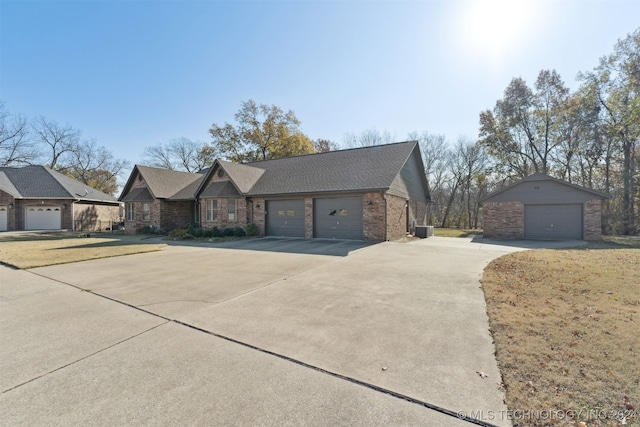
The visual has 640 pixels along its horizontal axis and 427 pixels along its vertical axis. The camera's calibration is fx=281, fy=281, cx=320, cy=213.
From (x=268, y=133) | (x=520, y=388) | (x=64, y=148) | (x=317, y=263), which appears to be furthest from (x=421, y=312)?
(x=64, y=148)

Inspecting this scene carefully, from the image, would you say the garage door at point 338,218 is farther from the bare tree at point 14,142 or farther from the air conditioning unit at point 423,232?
the bare tree at point 14,142

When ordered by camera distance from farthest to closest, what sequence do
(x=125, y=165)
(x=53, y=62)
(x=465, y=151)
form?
1. (x=125, y=165)
2. (x=465, y=151)
3. (x=53, y=62)

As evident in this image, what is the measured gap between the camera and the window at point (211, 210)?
20.1m

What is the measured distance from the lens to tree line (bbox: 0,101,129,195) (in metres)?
34.1

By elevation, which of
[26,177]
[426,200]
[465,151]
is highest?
[465,151]

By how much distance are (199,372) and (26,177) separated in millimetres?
36912

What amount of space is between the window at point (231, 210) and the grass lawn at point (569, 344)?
1609 centimetres

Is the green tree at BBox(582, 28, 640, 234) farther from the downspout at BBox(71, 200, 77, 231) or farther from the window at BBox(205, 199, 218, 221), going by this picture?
the downspout at BBox(71, 200, 77, 231)

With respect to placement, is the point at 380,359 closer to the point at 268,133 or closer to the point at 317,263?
the point at 317,263

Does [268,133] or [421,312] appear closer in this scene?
[421,312]

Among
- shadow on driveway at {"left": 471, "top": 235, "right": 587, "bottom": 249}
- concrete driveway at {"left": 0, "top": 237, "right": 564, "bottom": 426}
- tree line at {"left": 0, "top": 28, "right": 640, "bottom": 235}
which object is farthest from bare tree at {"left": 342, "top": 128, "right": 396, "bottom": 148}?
concrete driveway at {"left": 0, "top": 237, "right": 564, "bottom": 426}

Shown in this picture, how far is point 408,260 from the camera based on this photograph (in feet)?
31.3

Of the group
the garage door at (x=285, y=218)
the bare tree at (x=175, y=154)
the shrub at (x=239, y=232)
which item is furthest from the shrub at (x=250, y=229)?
the bare tree at (x=175, y=154)

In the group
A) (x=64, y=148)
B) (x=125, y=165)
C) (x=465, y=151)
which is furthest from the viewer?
(x=125, y=165)
